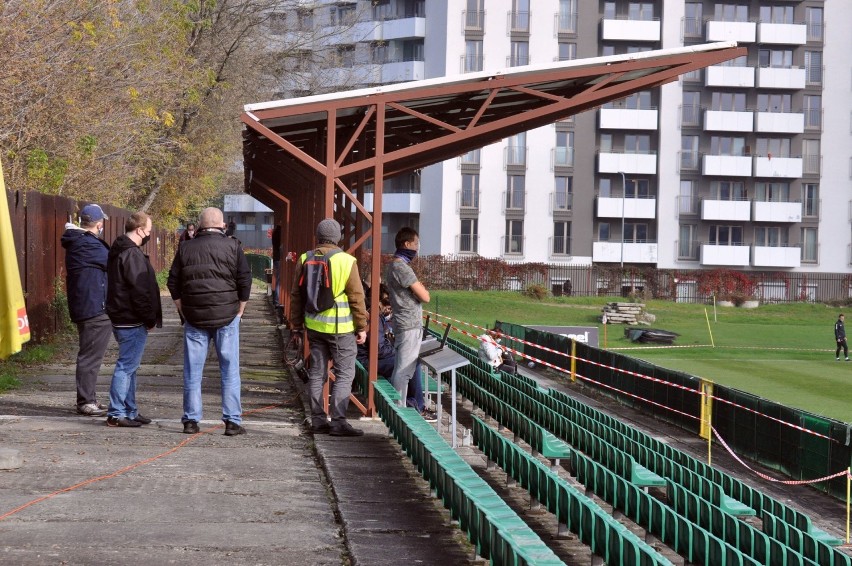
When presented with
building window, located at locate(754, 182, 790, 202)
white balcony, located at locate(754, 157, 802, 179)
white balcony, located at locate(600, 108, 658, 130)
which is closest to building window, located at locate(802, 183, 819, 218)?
building window, located at locate(754, 182, 790, 202)

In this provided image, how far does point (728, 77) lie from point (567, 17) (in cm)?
959

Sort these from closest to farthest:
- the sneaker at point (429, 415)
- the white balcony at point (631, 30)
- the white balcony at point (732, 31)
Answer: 1. the sneaker at point (429, 415)
2. the white balcony at point (631, 30)
3. the white balcony at point (732, 31)

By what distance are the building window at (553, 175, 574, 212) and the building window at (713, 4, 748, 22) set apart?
12339mm

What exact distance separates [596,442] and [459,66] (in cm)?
6612

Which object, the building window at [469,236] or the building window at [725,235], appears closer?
the building window at [469,236]

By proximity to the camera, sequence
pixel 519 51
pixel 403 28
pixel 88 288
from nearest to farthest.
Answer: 1. pixel 88 288
2. pixel 519 51
3. pixel 403 28

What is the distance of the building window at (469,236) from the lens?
7488 centimetres

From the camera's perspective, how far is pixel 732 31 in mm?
73188

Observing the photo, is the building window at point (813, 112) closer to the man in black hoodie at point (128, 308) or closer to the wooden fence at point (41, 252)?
the wooden fence at point (41, 252)

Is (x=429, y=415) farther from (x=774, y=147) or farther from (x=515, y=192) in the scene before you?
(x=774, y=147)

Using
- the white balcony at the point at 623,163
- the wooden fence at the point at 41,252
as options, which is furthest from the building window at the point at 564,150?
the wooden fence at the point at 41,252

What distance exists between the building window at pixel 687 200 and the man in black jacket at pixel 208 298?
66.9 metres

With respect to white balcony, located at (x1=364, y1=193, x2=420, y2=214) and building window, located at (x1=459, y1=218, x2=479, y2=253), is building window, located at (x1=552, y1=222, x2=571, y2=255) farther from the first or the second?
white balcony, located at (x1=364, y1=193, x2=420, y2=214)

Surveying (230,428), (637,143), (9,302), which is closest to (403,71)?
(637,143)
